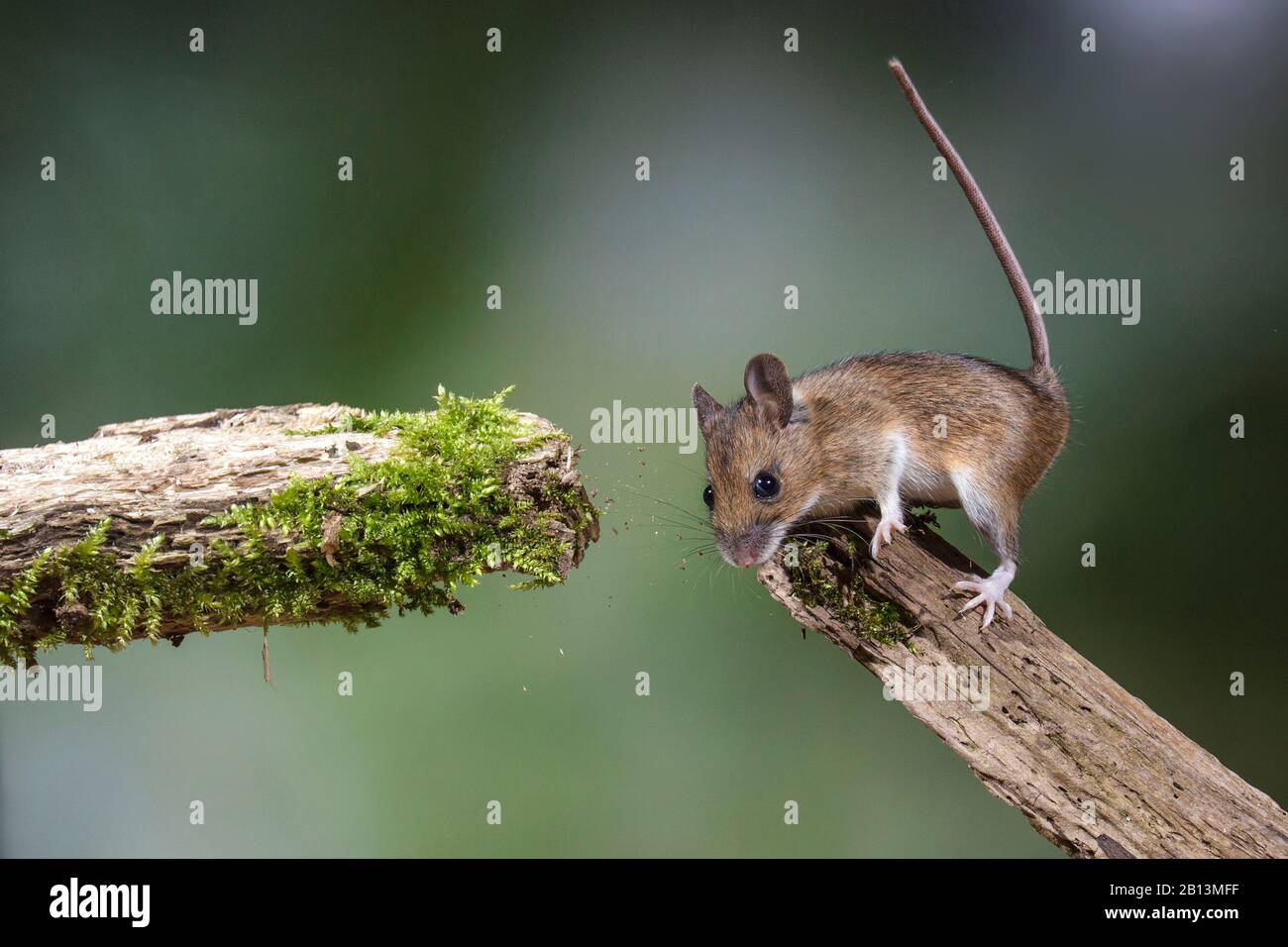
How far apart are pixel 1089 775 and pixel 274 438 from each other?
93.2 inches

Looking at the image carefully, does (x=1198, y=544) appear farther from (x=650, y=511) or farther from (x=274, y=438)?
(x=274, y=438)

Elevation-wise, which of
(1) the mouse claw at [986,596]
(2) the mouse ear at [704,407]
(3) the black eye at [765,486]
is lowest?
(1) the mouse claw at [986,596]

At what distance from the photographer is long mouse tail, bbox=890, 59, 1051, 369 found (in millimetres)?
2748

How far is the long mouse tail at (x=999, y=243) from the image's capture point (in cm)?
275

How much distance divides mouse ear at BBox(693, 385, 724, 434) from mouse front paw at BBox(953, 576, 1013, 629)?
80 cm

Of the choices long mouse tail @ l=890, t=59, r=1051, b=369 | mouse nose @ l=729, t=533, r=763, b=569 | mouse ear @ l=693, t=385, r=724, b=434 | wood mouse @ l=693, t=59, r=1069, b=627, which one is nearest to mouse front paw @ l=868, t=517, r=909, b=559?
wood mouse @ l=693, t=59, r=1069, b=627

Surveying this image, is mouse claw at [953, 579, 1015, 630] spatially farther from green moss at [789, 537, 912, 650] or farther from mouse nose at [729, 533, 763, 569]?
mouse nose at [729, 533, 763, 569]

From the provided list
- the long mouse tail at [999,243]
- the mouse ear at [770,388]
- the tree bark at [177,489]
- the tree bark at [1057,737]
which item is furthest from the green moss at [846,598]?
the long mouse tail at [999,243]

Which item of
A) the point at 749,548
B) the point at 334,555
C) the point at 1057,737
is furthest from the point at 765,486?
the point at 334,555

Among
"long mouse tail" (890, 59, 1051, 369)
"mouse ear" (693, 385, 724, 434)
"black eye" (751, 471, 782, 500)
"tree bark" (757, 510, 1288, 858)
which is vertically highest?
"long mouse tail" (890, 59, 1051, 369)

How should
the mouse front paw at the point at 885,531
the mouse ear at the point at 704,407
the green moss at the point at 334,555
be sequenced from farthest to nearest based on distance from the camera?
1. the mouse ear at the point at 704,407
2. the mouse front paw at the point at 885,531
3. the green moss at the point at 334,555

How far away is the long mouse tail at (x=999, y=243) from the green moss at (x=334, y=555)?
4.83 ft

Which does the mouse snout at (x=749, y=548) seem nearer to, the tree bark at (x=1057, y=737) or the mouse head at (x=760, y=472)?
the mouse head at (x=760, y=472)
